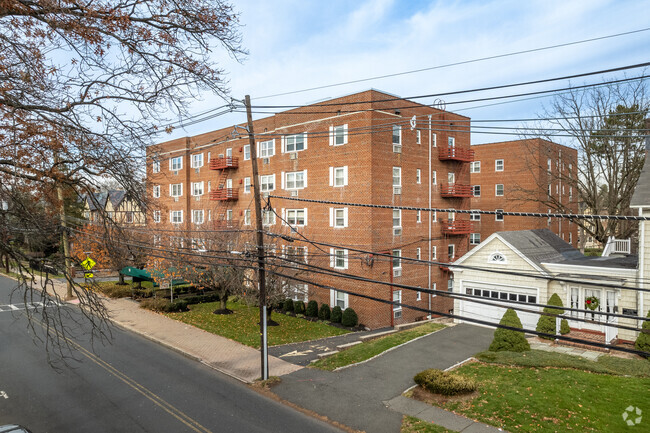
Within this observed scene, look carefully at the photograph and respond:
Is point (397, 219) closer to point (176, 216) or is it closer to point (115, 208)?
point (115, 208)

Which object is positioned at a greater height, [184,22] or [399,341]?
[184,22]

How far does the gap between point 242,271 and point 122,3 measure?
19574 millimetres

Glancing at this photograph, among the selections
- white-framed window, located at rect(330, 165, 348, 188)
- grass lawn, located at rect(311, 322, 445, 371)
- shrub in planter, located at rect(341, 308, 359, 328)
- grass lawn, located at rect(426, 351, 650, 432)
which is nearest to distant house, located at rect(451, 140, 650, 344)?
grass lawn, located at rect(426, 351, 650, 432)

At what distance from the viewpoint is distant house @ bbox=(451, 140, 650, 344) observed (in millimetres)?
18191

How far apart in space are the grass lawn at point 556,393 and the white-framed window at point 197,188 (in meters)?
32.3

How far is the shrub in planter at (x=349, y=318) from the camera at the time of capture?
2575 centimetres

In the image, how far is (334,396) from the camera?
45.9 feet

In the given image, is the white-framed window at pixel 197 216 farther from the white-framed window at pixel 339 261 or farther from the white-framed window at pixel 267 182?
the white-framed window at pixel 339 261

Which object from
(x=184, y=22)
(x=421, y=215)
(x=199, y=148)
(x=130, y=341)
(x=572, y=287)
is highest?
(x=199, y=148)

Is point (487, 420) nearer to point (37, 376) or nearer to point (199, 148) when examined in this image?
point (37, 376)

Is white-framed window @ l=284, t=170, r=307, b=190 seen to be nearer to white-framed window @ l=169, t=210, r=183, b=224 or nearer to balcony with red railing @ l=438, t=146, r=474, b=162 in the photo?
balcony with red railing @ l=438, t=146, r=474, b=162

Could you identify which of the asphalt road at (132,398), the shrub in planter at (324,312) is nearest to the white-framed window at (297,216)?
the shrub in planter at (324,312)

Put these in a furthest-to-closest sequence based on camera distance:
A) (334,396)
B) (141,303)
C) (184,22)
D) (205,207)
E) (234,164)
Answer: (205,207) < (234,164) < (141,303) < (334,396) < (184,22)

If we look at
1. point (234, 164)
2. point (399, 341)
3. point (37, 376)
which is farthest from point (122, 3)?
point (234, 164)
